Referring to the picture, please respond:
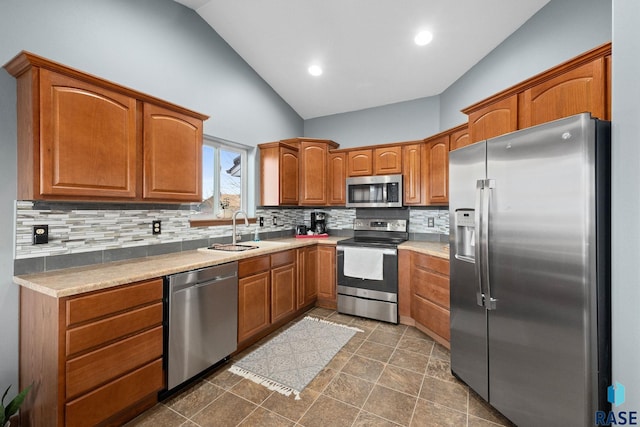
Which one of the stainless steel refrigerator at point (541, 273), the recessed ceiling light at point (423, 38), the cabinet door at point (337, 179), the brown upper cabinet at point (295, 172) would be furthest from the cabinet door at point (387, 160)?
the stainless steel refrigerator at point (541, 273)

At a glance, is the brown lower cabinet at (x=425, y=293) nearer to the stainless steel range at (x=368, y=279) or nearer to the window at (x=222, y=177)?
the stainless steel range at (x=368, y=279)

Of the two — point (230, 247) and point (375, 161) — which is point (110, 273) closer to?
point (230, 247)

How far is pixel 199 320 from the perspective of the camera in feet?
6.70

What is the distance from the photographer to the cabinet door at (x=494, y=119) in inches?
78.3

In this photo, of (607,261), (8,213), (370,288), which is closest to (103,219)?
(8,213)

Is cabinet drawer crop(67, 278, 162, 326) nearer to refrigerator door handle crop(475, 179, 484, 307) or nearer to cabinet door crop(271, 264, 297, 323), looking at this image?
cabinet door crop(271, 264, 297, 323)

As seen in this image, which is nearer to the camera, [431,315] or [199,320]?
[199,320]

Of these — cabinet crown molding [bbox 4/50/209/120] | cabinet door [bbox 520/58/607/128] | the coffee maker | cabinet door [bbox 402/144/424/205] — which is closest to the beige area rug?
the coffee maker

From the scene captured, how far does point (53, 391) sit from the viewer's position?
1.39 metres

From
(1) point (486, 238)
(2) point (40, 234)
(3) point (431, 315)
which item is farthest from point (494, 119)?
(2) point (40, 234)

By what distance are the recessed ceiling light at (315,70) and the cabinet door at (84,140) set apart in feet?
7.36

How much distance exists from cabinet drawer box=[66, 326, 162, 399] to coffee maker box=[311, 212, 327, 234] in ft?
8.94

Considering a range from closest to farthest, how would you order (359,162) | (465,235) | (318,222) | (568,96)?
(568,96) → (465,235) → (359,162) → (318,222)

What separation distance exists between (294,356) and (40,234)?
2087 mm
